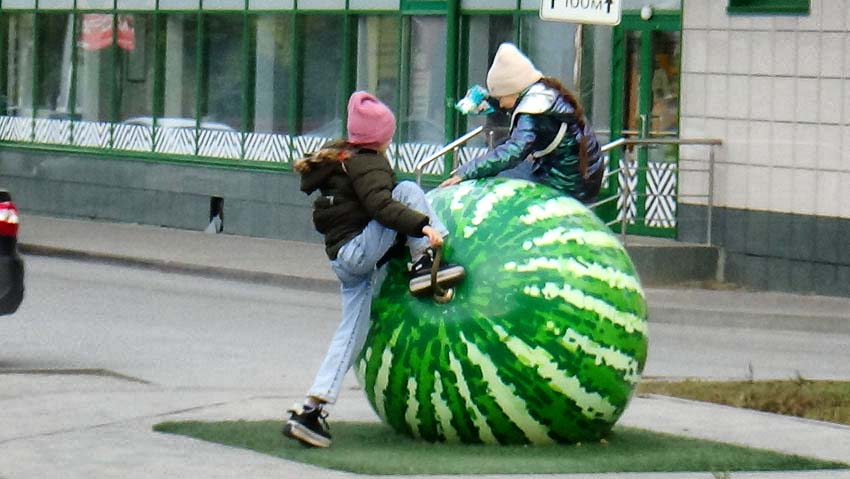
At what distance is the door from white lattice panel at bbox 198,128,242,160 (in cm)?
620

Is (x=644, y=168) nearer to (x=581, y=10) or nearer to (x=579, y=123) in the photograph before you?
(x=581, y=10)

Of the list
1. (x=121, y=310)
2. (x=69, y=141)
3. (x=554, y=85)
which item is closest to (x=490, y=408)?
(x=554, y=85)

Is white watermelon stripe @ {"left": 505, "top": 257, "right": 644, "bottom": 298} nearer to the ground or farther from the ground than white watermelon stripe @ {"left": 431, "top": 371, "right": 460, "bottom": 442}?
farther from the ground

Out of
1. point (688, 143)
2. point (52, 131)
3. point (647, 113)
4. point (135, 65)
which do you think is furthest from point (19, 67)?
point (688, 143)

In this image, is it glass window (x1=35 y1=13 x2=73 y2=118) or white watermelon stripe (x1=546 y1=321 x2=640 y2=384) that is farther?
glass window (x1=35 y1=13 x2=73 y2=118)

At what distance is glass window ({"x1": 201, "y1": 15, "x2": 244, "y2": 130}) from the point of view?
2583cm

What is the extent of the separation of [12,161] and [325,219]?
68.4ft

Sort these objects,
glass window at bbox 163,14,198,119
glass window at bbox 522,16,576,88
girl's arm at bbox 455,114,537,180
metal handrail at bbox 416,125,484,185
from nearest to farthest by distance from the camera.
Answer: girl's arm at bbox 455,114,537,180 → metal handrail at bbox 416,125,484,185 → glass window at bbox 522,16,576,88 → glass window at bbox 163,14,198,119

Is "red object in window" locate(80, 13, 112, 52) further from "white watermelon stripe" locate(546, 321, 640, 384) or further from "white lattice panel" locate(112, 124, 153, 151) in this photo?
"white watermelon stripe" locate(546, 321, 640, 384)

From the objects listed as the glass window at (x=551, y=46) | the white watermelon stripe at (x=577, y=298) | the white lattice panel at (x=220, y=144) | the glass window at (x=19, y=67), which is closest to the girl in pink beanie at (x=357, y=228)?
the white watermelon stripe at (x=577, y=298)

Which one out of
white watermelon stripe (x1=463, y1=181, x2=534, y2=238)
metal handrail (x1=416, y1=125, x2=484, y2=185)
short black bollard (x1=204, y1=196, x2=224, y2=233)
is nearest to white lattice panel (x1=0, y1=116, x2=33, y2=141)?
short black bollard (x1=204, y1=196, x2=224, y2=233)

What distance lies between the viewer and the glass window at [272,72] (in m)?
25.2

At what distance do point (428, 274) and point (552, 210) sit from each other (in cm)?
65

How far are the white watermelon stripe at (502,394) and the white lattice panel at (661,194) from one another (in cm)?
1175
